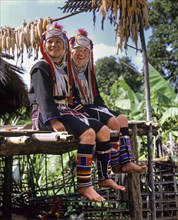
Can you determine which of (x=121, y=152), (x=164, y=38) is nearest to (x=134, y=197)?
(x=121, y=152)

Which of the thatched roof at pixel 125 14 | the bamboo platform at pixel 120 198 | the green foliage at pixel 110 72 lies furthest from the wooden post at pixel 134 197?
the green foliage at pixel 110 72

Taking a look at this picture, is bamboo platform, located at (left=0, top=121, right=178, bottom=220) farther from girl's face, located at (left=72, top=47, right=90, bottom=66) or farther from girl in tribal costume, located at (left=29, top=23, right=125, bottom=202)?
girl in tribal costume, located at (left=29, top=23, right=125, bottom=202)

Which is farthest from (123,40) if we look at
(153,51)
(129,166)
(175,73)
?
(153,51)

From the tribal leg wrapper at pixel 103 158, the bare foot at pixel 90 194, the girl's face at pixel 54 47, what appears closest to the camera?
the bare foot at pixel 90 194

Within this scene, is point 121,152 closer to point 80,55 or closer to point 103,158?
point 103,158

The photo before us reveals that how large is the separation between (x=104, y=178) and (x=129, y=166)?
250 mm

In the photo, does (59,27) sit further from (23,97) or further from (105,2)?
(23,97)

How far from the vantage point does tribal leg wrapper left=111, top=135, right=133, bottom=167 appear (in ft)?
10.1

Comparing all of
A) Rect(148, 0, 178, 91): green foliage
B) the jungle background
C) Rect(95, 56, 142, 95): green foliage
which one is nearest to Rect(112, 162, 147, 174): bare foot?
the jungle background

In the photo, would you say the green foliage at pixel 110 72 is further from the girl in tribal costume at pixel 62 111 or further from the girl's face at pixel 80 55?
the girl in tribal costume at pixel 62 111

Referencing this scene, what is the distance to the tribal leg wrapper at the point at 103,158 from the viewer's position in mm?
2777

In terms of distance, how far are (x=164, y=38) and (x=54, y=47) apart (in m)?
11.6

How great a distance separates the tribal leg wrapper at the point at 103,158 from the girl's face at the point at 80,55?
75cm

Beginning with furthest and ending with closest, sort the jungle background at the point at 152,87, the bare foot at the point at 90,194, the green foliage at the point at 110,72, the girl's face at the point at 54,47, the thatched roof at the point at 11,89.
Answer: the green foliage at the point at 110,72 < the jungle background at the point at 152,87 < the thatched roof at the point at 11,89 < the girl's face at the point at 54,47 < the bare foot at the point at 90,194
